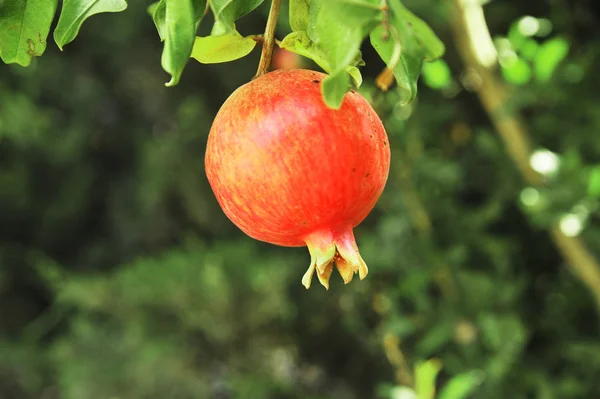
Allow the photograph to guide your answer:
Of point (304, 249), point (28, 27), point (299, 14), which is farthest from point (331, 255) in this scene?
point (304, 249)

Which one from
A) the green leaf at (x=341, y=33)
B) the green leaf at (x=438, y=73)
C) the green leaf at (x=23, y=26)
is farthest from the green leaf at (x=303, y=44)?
the green leaf at (x=438, y=73)

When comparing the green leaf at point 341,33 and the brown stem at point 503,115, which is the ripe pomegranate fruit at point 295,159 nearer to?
the green leaf at point 341,33

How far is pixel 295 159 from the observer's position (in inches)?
19.2

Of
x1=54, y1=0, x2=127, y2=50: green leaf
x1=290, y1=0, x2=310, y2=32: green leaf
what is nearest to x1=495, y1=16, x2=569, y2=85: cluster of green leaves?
x1=290, y1=0, x2=310, y2=32: green leaf

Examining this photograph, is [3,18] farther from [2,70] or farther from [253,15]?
[2,70]

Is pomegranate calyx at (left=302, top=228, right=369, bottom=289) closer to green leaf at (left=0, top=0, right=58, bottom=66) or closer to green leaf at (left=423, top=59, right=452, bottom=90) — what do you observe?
green leaf at (left=0, top=0, right=58, bottom=66)

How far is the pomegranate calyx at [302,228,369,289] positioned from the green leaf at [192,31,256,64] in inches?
6.7

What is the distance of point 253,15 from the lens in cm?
208

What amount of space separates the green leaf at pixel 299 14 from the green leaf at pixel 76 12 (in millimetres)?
135

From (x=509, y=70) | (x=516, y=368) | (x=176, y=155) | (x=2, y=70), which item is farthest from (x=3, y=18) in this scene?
(x=2, y=70)

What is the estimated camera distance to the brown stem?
59.7 inches

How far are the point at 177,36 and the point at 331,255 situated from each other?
0.22m

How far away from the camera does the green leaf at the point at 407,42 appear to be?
0.43 m

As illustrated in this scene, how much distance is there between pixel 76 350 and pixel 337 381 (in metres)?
1.05
